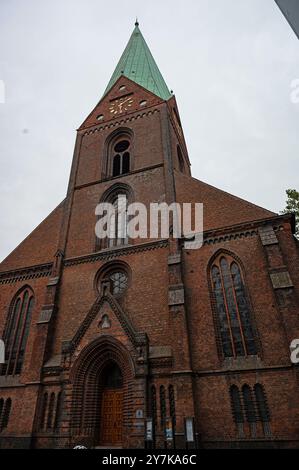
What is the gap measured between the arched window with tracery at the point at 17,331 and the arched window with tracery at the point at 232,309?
997 centimetres

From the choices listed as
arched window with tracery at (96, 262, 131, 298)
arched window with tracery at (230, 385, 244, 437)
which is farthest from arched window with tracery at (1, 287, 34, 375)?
arched window with tracery at (230, 385, 244, 437)

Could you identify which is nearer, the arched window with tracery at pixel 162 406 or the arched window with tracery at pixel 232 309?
the arched window with tracery at pixel 162 406

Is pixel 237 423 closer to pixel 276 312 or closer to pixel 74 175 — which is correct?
pixel 276 312

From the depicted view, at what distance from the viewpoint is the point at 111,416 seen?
13070mm

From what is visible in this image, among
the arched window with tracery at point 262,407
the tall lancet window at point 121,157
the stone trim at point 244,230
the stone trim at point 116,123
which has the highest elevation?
the stone trim at point 116,123

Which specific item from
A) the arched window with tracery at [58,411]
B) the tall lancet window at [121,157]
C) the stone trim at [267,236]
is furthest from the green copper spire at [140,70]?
the arched window with tracery at [58,411]

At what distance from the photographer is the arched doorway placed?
1262cm

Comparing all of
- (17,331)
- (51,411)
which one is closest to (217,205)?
(51,411)

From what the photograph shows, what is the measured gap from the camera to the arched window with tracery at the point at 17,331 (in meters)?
15.4

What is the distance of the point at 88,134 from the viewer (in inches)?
965

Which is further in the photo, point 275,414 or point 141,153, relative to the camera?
point 141,153

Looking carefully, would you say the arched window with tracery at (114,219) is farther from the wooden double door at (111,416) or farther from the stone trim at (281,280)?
the stone trim at (281,280)

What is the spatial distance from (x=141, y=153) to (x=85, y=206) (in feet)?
17.0

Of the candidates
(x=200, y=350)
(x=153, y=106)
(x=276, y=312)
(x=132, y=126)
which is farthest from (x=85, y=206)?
(x=276, y=312)
